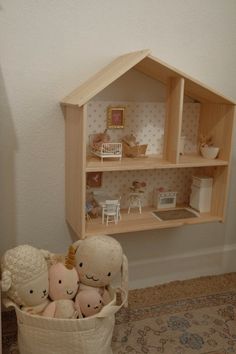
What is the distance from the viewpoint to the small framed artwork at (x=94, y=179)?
1.46m

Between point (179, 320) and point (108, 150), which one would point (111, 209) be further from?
point (179, 320)

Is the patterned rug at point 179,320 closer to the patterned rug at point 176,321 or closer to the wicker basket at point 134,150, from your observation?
the patterned rug at point 176,321

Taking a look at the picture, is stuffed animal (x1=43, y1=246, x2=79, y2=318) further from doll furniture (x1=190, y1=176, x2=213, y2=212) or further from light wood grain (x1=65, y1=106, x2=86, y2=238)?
doll furniture (x1=190, y1=176, x2=213, y2=212)

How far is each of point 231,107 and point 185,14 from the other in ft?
1.42

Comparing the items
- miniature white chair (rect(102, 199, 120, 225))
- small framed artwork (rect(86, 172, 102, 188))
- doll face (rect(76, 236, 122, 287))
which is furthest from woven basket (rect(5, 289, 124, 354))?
small framed artwork (rect(86, 172, 102, 188))

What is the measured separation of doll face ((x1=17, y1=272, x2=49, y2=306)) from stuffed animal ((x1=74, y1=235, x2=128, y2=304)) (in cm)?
12

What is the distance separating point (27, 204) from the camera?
4.58 ft

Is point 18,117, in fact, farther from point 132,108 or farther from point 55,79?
point 132,108

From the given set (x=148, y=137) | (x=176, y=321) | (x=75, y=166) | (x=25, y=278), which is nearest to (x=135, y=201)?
(x=148, y=137)

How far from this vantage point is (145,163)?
1.33m

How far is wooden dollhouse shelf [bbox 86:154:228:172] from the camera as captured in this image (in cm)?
125

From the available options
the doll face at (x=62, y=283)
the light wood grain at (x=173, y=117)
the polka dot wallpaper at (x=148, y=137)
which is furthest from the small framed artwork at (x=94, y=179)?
the doll face at (x=62, y=283)

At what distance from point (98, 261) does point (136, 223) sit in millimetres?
297

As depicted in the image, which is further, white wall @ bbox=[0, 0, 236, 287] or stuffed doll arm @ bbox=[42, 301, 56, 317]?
white wall @ bbox=[0, 0, 236, 287]
